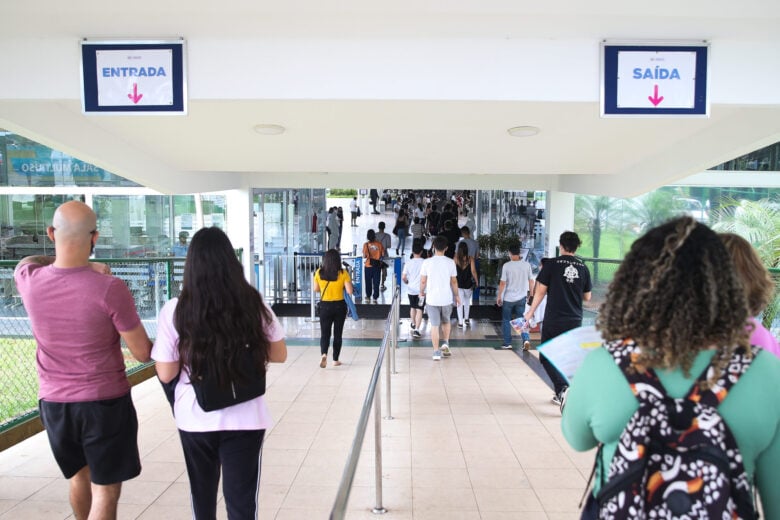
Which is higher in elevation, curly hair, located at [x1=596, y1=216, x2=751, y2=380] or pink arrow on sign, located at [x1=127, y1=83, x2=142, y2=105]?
pink arrow on sign, located at [x1=127, y1=83, x2=142, y2=105]

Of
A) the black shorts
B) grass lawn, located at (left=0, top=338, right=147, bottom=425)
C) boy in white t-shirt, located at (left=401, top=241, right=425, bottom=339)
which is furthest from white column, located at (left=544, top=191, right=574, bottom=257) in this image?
the black shorts

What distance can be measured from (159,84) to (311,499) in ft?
9.67

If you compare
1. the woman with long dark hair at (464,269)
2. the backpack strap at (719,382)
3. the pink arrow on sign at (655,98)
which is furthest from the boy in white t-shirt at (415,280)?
the backpack strap at (719,382)

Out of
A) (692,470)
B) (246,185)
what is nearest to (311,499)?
(692,470)

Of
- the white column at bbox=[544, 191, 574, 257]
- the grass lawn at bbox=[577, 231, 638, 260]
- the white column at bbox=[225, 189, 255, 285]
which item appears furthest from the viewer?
the grass lawn at bbox=[577, 231, 638, 260]

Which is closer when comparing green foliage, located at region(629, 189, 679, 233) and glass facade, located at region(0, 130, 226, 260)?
green foliage, located at region(629, 189, 679, 233)

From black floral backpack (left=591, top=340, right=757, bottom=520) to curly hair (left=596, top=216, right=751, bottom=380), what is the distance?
0.05 meters

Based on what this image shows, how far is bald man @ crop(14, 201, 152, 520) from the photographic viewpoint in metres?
2.58

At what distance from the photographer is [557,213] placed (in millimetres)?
10805

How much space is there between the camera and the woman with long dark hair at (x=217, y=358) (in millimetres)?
2346

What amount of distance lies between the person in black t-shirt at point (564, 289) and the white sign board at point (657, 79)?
5.11 ft

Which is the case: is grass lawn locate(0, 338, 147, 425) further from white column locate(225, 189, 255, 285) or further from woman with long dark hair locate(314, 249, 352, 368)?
white column locate(225, 189, 255, 285)

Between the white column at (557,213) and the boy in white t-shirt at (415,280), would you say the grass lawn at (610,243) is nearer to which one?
the white column at (557,213)

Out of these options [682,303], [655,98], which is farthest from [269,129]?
[682,303]
